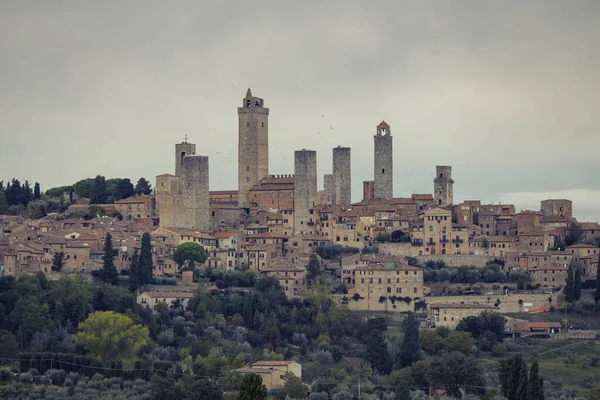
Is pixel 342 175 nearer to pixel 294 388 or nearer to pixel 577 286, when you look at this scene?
pixel 577 286

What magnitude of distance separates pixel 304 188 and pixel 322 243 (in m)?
3.40

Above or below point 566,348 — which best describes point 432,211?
above

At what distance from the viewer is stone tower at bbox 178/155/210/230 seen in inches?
3187

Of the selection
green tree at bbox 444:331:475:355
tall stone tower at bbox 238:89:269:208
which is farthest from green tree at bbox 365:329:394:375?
tall stone tower at bbox 238:89:269:208

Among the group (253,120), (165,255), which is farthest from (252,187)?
(165,255)

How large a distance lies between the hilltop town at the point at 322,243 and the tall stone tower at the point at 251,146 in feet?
0.15

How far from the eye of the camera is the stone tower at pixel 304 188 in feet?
268

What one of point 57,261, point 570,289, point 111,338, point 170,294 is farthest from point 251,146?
point 111,338

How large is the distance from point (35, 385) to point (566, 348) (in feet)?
67.7

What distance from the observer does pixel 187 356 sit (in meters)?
64.5

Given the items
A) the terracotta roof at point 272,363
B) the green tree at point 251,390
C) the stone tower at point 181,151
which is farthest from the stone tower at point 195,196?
the green tree at point 251,390

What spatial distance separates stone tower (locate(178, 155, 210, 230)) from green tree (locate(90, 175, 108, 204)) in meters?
7.33

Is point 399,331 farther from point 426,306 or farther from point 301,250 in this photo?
point 301,250

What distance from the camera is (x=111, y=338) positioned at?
6419 centimetres
